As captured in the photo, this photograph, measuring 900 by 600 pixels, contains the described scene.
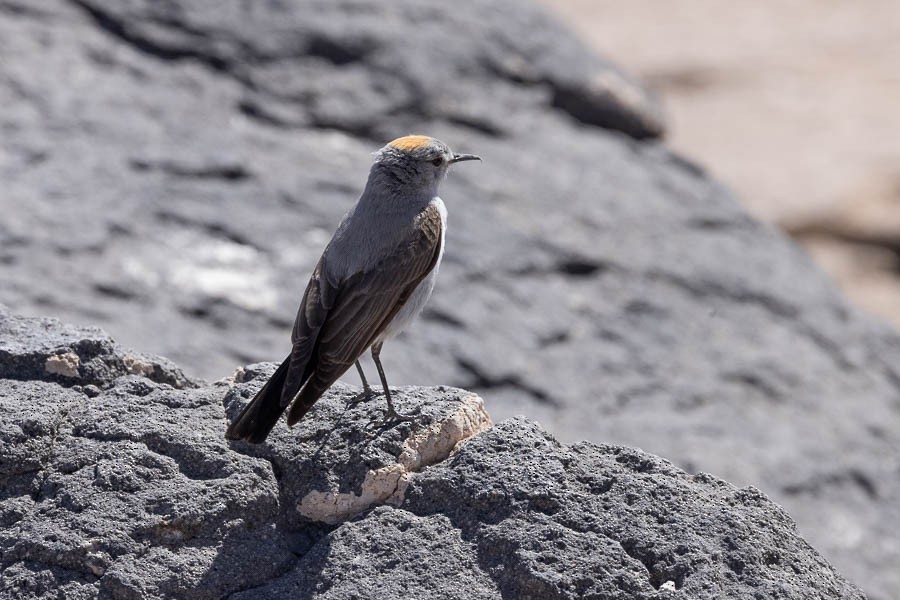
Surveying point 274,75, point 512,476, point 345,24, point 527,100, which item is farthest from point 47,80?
point 512,476

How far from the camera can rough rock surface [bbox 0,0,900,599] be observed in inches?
315

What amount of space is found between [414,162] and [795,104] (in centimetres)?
1458

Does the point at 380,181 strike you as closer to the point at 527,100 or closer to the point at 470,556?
the point at 470,556

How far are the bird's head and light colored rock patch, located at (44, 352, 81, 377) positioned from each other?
170 cm

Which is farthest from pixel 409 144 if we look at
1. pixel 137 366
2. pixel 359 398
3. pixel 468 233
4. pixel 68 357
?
pixel 468 233

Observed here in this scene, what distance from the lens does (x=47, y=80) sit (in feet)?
29.5

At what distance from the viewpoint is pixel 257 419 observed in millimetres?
4449

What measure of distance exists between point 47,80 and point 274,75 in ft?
5.41

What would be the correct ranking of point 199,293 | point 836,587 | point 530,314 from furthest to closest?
point 530,314
point 199,293
point 836,587

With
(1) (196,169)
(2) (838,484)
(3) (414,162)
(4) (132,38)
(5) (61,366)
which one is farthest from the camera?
(4) (132,38)

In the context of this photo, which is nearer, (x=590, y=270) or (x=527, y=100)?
(x=590, y=270)

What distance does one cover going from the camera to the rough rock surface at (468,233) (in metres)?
7.99

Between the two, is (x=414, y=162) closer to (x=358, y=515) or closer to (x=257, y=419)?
(x=257, y=419)

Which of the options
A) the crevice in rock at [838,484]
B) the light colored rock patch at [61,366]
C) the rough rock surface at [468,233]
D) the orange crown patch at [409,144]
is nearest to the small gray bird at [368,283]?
the orange crown patch at [409,144]
